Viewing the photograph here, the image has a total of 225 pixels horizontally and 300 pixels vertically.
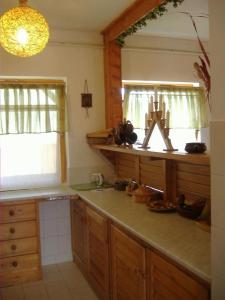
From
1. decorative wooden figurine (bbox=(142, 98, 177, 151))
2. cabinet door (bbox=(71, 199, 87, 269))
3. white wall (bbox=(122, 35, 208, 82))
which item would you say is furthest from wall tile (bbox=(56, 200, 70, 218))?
white wall (bbox=(122, 35, 208, 82))

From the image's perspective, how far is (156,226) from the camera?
7.42 feet

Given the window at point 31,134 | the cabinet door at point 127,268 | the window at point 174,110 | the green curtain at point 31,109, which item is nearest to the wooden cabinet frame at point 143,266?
the cabinet door at point 127,268

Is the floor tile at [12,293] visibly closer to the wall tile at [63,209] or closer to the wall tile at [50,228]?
the wall tile at [50,228]

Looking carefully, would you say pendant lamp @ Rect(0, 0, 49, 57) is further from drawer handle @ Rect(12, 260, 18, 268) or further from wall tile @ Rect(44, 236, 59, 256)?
wall tile @ Rect(44, 236, 59, 256)

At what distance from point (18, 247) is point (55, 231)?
60 cm

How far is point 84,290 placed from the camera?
10.3ft

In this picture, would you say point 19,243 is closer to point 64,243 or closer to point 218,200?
point 64,243

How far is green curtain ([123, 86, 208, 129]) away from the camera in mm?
4031

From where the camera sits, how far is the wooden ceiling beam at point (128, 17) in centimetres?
284

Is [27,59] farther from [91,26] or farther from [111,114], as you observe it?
[111,114]

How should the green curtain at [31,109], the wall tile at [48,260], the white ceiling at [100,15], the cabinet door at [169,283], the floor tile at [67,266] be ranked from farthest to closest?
the wall tile at [48,260] < the floor tile at [67,266] < the green curtain at [31,109] < the white ceiling at [100,15] < the cabinet door at [169,283]

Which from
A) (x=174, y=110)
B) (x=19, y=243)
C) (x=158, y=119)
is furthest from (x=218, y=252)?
(x=174, y=110)

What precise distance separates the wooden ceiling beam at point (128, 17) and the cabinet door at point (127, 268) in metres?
1.79

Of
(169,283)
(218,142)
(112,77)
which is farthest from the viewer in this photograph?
(112,77)
